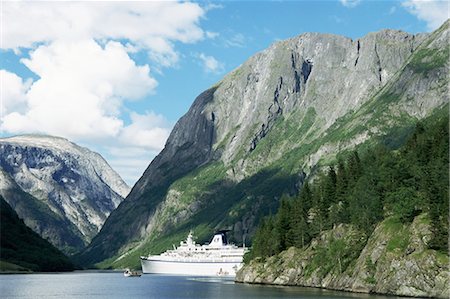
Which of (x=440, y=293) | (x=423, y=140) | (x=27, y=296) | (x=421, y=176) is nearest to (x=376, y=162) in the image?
Result: (x=423, y=140)

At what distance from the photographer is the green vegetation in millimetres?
136500

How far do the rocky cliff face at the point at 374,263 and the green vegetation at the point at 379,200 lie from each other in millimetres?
632

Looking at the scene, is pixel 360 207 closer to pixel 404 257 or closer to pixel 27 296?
pixel 404 257

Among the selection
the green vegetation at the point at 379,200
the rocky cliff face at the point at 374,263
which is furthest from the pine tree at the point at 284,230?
the rocky cliff face at the point at 374,263

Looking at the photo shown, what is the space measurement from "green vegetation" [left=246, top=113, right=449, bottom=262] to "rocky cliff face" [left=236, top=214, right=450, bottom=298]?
0.63 metres

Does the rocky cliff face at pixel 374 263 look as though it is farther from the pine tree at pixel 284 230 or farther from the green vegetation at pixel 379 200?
the pine tree at pixel 284 230

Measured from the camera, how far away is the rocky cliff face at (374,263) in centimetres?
12412

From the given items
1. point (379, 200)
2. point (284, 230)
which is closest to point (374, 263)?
point (379, 200)

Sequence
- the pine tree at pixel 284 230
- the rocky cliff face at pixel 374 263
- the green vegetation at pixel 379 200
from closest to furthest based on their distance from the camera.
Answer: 1. the rocky cliff face at pixel 374 263
2. the green vegetation at pixel 379 200
3. the pine tree at pixel 284 230

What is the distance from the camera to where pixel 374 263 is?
139m

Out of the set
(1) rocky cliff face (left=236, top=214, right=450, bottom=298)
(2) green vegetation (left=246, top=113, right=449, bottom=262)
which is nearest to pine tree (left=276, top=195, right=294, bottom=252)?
(2) green vegetation (left=246, top=113, right=449, bottom=262)

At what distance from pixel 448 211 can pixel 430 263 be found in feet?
34.4

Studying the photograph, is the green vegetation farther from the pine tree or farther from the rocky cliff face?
the rocky cliff face

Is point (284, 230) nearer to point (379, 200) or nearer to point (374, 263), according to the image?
point (379, 200)
